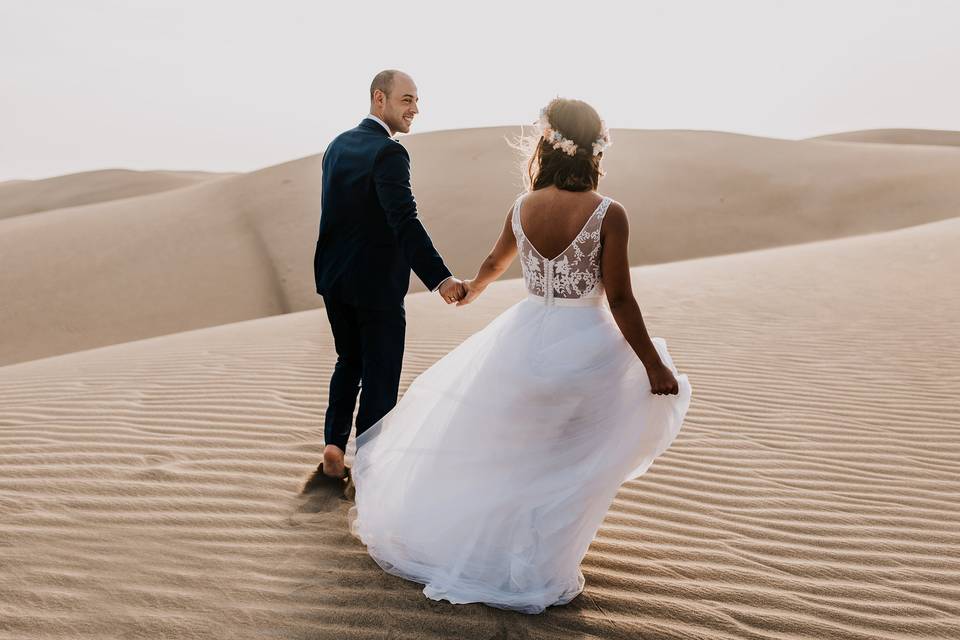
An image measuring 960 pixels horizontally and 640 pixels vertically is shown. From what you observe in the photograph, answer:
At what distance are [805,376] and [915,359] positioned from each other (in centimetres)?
113

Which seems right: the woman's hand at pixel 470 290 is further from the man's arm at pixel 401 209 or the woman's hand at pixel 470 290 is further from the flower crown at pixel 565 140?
the flower crown at pixel 565 140

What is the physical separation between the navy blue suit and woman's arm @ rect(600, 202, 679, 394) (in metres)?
0.91

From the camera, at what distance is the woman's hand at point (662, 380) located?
9.57 feet

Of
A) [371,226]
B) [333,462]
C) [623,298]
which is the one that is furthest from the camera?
[333,462]

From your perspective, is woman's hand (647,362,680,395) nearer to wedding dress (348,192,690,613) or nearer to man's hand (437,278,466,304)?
wedding dress (348,192,690,613)

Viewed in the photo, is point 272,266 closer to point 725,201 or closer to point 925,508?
point 725,201

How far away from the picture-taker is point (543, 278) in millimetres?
3045

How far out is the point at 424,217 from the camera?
896 inches

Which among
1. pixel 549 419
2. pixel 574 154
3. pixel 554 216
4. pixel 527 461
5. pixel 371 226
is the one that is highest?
pixel 574 154

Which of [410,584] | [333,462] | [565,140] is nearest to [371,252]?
[333,462]

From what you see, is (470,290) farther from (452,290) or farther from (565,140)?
(565,140)

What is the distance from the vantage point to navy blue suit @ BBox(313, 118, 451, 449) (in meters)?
3.55

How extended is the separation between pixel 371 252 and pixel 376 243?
46 millimetres

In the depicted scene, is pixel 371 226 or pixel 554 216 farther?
pixel 371 226
